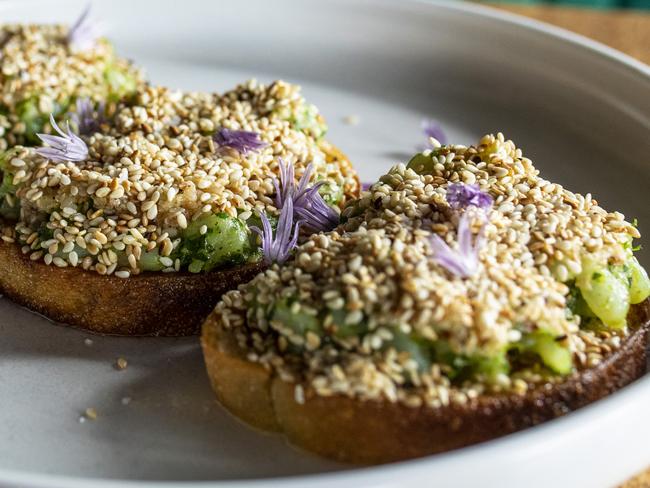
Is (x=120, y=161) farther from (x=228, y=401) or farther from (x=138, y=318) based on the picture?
(x=228, y=401)

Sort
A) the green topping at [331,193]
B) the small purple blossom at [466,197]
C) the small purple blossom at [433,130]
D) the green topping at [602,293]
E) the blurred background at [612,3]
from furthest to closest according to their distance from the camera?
the blurred background at [612,3] → the small purple blossom at [433,130] → the green topping at [331,193] → the small purple blossom at [466,197] → the green topping at [602,293]

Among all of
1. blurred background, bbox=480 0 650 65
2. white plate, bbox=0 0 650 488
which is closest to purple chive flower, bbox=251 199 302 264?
white plate, bbox=0 0 650 488

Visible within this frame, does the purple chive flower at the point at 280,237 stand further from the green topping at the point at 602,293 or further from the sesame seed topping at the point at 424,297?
the green topping at the point at 602,293

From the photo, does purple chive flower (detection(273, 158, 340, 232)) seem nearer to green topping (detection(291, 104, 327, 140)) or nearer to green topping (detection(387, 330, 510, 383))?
green topping (detection(291, 104, 327, 140))

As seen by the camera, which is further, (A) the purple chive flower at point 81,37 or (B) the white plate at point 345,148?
(A) the purple chive flower at point 81,37

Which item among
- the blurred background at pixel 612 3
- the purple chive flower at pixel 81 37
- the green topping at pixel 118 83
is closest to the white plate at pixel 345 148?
the green topping at pixel 118 83

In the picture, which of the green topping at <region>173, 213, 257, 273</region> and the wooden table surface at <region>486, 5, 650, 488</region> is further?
the wooden table surface at <region>486, 5, 650, 488</region>
